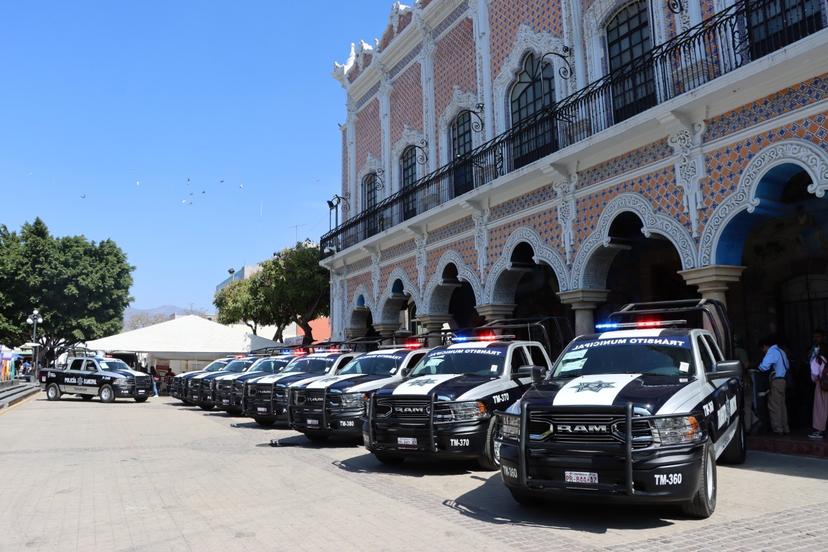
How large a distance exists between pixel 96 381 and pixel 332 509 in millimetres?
24463

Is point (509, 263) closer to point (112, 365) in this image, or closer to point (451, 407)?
point (451, 407)

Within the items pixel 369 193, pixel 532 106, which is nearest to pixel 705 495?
pixel 532 106

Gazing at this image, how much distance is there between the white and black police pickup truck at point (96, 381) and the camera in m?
27.9

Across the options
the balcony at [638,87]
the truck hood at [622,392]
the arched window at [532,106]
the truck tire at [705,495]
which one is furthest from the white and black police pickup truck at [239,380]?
the truck tire at [705,495]

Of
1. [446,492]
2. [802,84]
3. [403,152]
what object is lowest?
[446,492]

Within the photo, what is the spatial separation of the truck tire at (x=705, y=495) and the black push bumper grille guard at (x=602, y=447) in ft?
2.60

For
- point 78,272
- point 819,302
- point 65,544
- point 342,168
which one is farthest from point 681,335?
point 78,272

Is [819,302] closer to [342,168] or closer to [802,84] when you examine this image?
[802,84]

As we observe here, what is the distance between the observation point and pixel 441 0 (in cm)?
2186

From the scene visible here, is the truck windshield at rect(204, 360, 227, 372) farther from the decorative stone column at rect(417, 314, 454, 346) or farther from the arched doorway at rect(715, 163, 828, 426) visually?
the arched doorway at rect(715, 163, 828, 426)

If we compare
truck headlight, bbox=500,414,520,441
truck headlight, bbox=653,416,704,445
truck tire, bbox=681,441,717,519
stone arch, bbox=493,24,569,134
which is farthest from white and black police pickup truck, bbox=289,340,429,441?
stone arch, bbox=493,24,569,134

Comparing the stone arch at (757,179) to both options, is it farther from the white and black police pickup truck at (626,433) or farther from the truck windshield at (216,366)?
the truck windshield at (216,366)

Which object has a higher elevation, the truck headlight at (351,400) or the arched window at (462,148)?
the arched window at (462,148)

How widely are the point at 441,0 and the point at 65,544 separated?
20029 mm
